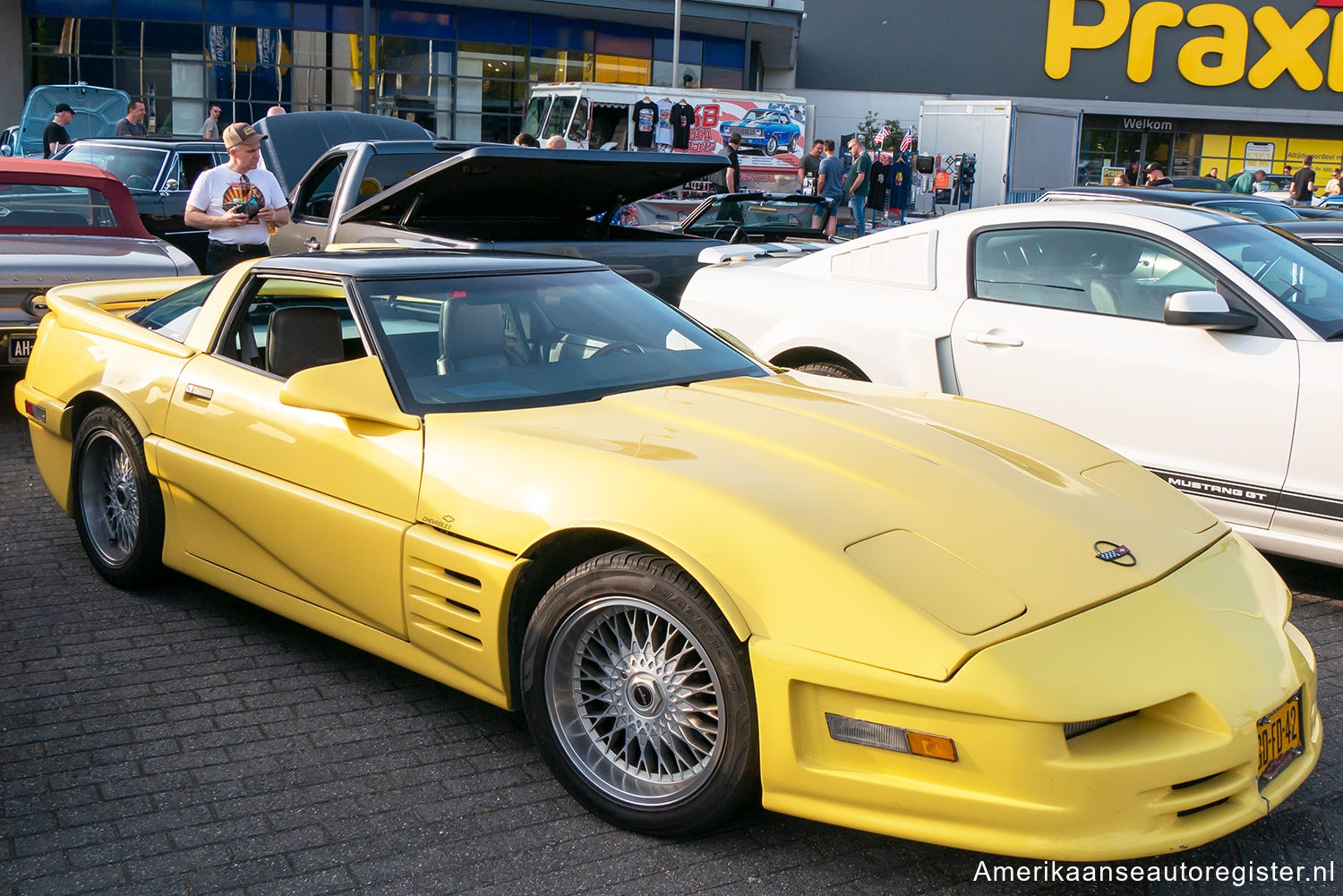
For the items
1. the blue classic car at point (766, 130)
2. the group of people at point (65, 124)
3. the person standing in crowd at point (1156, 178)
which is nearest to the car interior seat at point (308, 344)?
the group of people at point (65, 124)

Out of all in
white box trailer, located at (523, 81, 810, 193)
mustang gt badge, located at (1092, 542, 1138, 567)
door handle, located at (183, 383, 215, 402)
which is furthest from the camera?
white box trailer, located at (523, 81, 810, 193)

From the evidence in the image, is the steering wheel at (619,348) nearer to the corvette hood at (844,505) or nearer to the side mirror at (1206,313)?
the corvette hood at (844,505)

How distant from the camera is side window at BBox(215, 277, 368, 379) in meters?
4.05

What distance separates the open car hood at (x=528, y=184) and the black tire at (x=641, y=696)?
4.66 metres

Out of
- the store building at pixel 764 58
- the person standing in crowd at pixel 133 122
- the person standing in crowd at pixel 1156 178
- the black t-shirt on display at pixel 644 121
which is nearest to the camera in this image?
the person standing in crowd at pixel 133 122

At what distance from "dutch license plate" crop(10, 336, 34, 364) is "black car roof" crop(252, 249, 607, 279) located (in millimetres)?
3438

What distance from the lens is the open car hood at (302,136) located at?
485 inches

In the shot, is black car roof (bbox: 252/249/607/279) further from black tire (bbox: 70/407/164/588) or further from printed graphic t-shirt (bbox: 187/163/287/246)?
printed graphic t-shirt (bbox: 187/163/287/246)

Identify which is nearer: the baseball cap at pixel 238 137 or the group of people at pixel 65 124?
the baseball cap at pixel 238 137

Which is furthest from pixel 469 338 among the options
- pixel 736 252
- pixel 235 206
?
pixel 235 206

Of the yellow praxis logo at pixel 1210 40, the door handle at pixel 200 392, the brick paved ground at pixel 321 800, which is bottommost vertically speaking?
the brick paved ground at pixel 321 800

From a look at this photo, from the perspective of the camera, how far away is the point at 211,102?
2977 cm

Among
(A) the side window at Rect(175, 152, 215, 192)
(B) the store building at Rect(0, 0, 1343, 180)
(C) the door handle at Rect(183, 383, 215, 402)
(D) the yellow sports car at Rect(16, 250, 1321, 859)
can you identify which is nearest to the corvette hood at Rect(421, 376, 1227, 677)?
(D) the yellow sports car at Rect(16, 250, 1321, 859)

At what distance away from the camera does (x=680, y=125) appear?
2647cm
